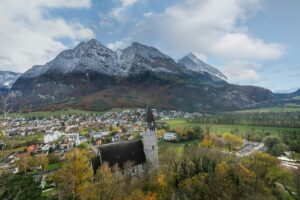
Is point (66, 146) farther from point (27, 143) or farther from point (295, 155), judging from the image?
point (295, 155)

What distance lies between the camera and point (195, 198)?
2644 centimetres

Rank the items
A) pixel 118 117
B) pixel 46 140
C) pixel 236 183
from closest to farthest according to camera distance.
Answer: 1. pixel 236 183
2. pixel 46 140
3. pixel 118 117

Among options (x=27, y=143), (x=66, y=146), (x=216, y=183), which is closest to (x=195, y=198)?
(x=216, y=183)

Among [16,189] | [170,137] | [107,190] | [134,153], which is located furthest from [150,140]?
[170,137]

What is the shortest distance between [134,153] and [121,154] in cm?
290

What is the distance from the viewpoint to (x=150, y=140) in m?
42.2

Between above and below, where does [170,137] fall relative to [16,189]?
below

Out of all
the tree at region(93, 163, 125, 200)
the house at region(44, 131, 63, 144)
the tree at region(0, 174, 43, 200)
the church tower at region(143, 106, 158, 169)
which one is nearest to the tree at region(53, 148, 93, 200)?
the tree at region(93, 163, 125, 200)

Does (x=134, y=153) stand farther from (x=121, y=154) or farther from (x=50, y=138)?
(x=50, y=138)

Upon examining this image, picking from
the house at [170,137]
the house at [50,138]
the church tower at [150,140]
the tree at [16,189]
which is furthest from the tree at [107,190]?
the house at [50,138]

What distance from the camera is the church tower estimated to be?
1666 inches

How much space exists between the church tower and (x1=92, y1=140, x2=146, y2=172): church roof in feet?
→ 3.96

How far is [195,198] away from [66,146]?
59722mm

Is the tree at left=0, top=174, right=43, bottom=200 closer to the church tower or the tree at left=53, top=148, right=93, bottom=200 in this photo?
the tree at left=53, top=148, right=93, bottom=200
